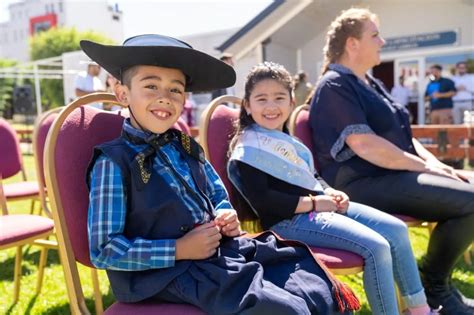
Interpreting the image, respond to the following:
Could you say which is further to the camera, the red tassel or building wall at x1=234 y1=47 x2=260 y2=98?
building wall at x1=234 y1=47 x2=260 y2=98

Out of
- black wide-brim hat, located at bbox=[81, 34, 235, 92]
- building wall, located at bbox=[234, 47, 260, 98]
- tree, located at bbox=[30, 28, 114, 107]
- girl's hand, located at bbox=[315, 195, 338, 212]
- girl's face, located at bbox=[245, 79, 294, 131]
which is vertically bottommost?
girl's hand, located at bbox=[315, 195, 338, 212]

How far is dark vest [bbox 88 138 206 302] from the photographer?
142cm

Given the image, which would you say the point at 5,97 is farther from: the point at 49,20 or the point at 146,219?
the point at 49,20

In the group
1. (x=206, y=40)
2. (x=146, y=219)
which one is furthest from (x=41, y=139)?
(x=206, y=40)

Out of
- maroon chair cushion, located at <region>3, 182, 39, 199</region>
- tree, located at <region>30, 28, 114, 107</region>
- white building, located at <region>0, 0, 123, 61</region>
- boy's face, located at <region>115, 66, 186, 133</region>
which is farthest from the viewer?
white building, located at <region>0, 0, 123, 61</region>

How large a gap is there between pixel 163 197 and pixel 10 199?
259cm

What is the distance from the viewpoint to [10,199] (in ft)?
11.6

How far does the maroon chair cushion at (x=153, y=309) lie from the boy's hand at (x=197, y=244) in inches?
6.0

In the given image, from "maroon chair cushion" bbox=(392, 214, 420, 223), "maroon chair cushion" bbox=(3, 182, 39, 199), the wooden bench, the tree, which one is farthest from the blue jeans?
the tree

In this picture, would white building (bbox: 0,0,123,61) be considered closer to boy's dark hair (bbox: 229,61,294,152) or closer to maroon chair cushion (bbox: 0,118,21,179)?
maroon chair cushion (bbox: 0,118,21,179)

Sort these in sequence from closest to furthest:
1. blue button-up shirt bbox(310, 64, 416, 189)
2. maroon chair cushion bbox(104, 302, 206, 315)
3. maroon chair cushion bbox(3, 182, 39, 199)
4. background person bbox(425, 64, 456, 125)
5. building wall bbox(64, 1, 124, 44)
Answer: maroon chair cushion bbox(104, 302, 206, 315), blue button-up shirt bbox(310, 64, 416, 189), maroon chair cushion bbox(3, 182, 39, 199), background person bbox(425, 64, 456, 125), building wall bbox(64, 1, 124, 44)

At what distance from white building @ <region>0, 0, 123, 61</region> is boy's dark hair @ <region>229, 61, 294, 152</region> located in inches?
2516

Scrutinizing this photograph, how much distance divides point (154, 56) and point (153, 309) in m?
0.84

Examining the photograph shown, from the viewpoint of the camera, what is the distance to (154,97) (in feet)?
5.24
